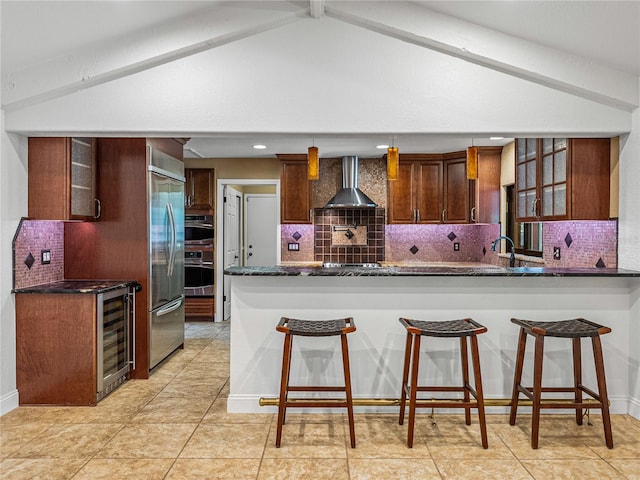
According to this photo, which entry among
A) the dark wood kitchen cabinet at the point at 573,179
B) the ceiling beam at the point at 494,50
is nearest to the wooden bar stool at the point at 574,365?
the dark wood kitchen cabinet at the point at 573,179

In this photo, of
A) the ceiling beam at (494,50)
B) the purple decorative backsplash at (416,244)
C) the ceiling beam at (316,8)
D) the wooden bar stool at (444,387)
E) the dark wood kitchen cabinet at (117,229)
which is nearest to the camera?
the wooden bar stool at (444,387)

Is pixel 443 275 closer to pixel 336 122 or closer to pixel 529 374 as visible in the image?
pixel 529 374

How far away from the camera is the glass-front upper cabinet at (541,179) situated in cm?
341

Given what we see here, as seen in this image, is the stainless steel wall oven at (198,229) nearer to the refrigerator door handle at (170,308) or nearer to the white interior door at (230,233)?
the white interior door at (230,233)

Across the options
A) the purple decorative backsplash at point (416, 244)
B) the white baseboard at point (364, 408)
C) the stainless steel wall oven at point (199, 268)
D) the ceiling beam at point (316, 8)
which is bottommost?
the white baseboard at point (364, 408)

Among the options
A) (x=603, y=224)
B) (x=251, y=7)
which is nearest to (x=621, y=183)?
(x=603, y=224)

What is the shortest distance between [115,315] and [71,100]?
5.28 feet

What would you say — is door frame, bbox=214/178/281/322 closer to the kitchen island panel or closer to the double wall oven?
the double wall oven

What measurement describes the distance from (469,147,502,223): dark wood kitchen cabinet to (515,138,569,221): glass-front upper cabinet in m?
1.21

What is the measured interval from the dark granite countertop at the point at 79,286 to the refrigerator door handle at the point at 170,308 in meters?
0.43

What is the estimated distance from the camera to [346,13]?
2791 millimetres

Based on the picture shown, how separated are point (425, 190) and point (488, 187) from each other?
31.1 inches

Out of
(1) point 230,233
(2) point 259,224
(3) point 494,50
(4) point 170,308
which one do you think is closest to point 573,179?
(3) point 494,50

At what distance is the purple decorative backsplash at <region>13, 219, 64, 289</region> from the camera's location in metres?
3.16
